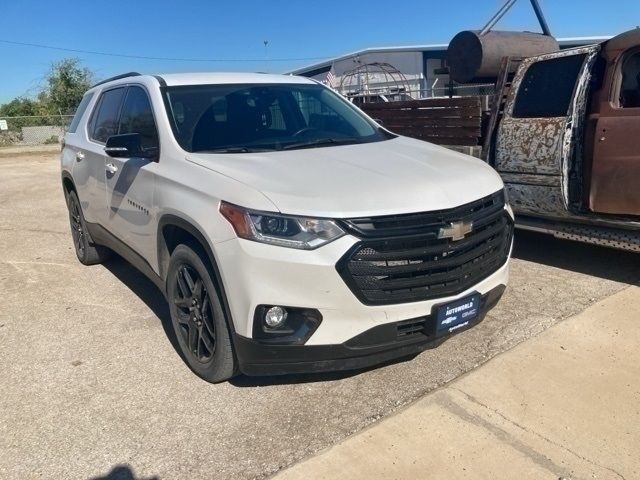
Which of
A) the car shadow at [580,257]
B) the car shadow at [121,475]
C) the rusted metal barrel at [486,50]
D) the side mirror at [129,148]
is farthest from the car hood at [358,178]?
the rusted metal barrel at [486,50]

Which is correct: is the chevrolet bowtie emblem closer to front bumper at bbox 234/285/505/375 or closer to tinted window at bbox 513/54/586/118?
front bumper at bbox 234/285/505/375

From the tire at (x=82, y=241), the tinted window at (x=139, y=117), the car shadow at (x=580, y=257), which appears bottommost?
the car shadow at (x=580, y=257)

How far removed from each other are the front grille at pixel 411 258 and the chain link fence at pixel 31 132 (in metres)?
31.8

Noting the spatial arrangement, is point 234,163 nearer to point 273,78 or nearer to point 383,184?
point 383,184

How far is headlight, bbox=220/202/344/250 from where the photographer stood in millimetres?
2645

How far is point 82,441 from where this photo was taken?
113 inches

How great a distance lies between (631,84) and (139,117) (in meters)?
4.06

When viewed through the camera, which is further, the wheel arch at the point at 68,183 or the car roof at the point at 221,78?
the wheel arch at the point at 68,183

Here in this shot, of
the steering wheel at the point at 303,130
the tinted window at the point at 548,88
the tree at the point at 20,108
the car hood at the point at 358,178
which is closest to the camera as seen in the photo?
the car hood at the point at 358,178

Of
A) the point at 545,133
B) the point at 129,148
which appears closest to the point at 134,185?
the point at 129,148

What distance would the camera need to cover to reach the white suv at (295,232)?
2668mm

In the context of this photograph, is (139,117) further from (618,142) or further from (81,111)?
(618,142)

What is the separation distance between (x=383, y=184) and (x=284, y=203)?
553 millimetres

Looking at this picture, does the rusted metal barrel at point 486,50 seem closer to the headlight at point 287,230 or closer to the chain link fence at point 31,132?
the headlight at point 287,230
